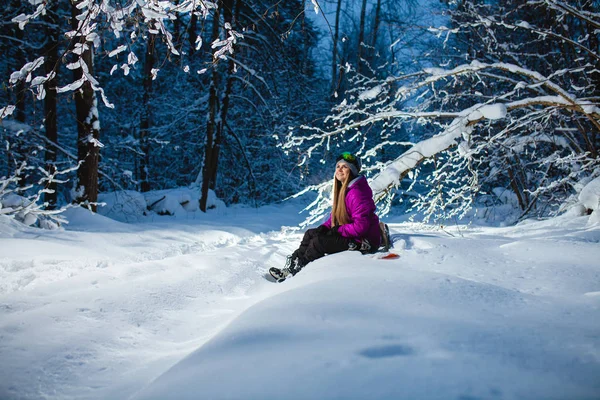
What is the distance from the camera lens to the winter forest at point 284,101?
3.95m

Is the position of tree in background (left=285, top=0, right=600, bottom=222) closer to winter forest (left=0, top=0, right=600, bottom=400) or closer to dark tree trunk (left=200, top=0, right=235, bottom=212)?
winter forest (left=0, top=0, right=600, bottom=400)

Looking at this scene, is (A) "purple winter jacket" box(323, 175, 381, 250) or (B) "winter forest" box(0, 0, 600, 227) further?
(B) "winter forest" box(0, 0, 600, 227)

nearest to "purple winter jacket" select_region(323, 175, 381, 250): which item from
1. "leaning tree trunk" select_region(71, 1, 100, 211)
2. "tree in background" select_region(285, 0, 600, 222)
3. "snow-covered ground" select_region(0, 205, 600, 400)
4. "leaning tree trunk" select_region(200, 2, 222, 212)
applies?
"snow-covered ground" select_region(0, 205, 600, 400)

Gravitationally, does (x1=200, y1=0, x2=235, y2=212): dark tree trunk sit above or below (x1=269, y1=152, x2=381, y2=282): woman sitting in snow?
above

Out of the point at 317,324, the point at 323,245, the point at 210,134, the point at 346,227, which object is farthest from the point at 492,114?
the point at 210,134

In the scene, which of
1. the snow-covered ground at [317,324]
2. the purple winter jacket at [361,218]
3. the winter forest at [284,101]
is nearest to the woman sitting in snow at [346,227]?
the purple winter jacket at [361,218]

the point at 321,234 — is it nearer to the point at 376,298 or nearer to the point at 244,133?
the point at 376,298

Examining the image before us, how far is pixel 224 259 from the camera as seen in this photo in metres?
4.65

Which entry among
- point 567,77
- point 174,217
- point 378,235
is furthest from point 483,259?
point 174,217

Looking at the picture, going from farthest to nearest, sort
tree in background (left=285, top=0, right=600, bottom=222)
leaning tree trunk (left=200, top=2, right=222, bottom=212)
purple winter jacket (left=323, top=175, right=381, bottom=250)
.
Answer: leaning tree trunk (left=200, top=2, right=222, bottom=212) < tree in background (left=285, top=0, right=600, bottom=222) < purple winter jacket (left=323, top=175, right=381, bottom=250)

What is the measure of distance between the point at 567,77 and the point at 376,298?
7.41 metres

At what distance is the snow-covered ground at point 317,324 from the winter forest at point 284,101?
1.42m

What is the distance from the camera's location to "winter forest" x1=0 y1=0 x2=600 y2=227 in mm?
3950

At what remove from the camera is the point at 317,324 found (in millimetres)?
1753
